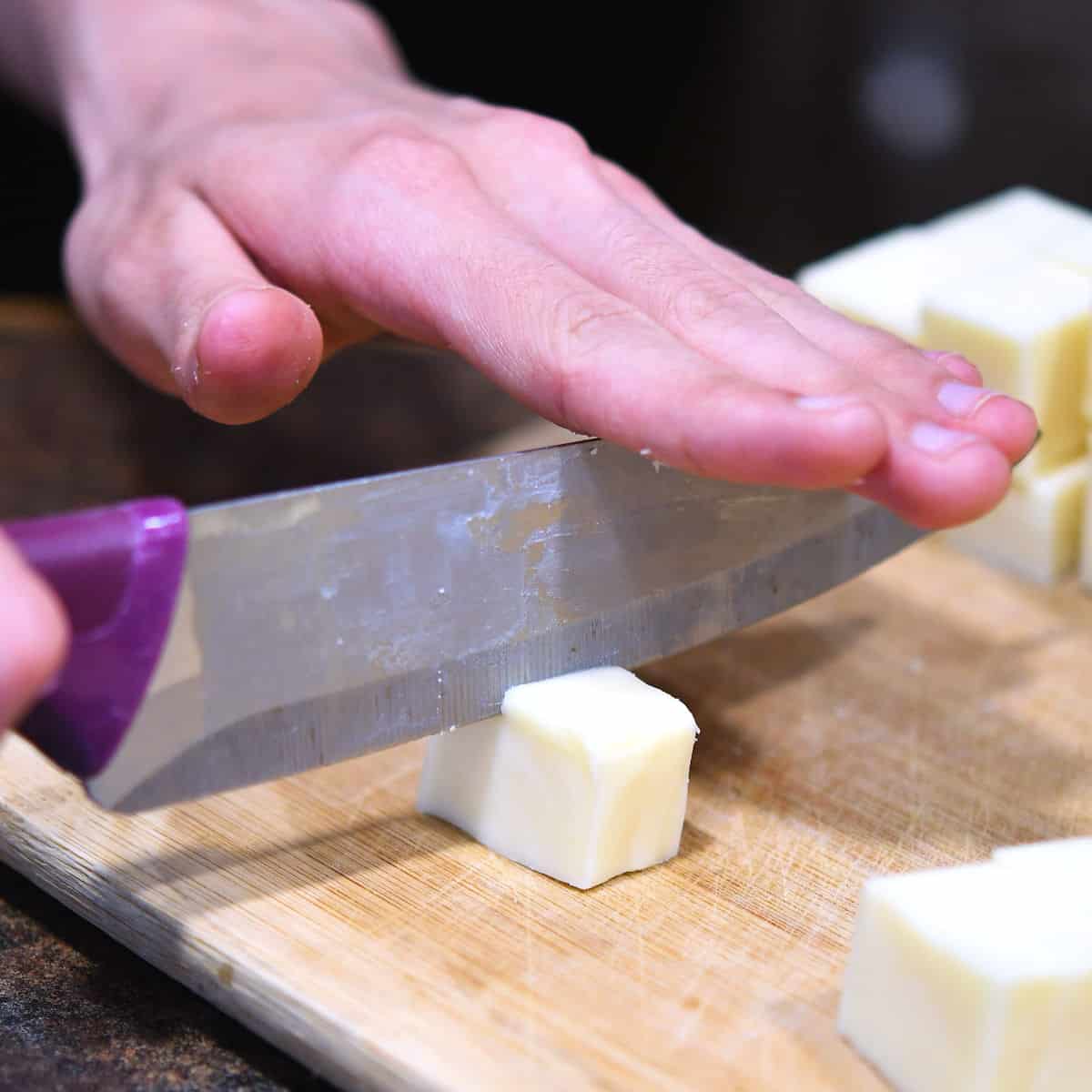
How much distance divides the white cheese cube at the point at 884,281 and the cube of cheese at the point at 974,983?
0.85m

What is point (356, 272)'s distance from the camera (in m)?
1.31

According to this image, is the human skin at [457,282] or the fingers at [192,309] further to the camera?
the fingers at [192,309]

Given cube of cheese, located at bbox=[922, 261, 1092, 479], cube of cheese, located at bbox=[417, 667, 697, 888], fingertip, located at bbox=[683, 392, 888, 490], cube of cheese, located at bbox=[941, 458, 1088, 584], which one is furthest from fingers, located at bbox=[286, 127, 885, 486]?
cube of cheese, located at bbox=[941, 458, 1088, 584]

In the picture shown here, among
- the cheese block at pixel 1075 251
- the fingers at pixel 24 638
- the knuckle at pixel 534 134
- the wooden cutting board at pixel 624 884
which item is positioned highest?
the knuckle at pixel 534 134

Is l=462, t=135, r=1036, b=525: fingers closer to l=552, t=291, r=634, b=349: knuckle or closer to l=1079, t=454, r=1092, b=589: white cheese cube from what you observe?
l=552, t=291, r=634, b=349: knuckle

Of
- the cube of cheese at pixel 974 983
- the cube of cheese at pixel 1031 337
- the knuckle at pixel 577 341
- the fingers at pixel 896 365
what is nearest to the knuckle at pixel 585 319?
the knuckle at pixel 577 341

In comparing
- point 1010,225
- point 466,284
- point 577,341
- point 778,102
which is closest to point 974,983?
point 577,341

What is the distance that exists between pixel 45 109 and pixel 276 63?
0.52 meters

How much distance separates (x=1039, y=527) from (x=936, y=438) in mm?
670

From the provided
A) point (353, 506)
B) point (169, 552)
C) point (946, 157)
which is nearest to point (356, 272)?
point (353, 506)

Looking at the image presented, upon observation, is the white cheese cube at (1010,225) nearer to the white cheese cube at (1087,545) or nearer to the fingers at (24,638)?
the white cheese cube at (1087,545)

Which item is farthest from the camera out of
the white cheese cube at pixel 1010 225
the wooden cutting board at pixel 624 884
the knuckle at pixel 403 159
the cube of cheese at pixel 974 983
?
the white cheese cube at pixel 1010 225

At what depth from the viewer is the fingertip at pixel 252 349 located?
46.6 inches

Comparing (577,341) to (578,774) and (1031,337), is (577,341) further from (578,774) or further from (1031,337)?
(1031,337)
